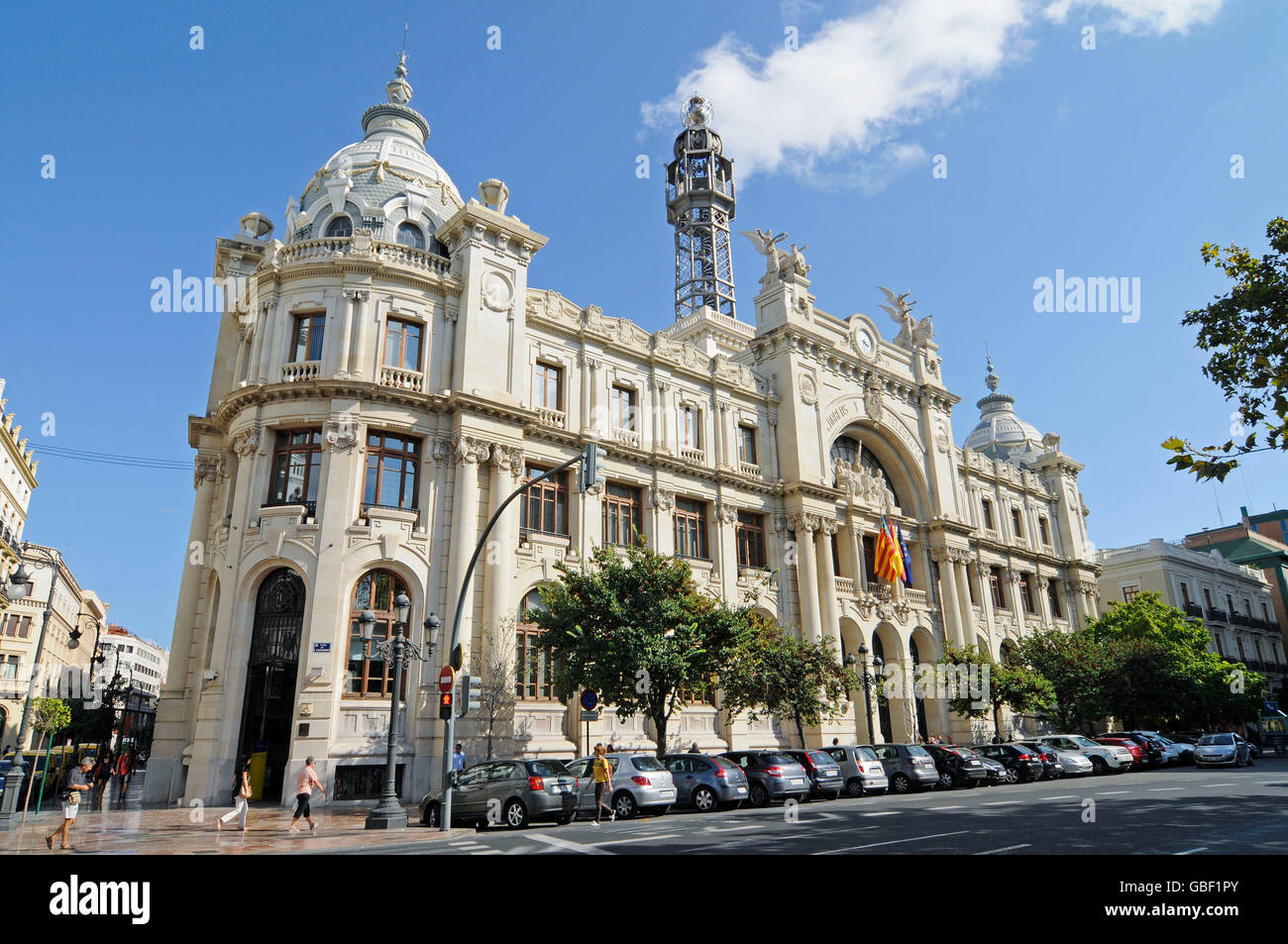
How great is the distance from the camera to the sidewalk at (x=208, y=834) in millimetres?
14758

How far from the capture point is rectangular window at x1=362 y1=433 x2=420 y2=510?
27266 mm

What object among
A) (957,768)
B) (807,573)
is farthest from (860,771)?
(807,573)

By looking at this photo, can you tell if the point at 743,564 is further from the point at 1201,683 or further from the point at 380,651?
the point at 1201,683

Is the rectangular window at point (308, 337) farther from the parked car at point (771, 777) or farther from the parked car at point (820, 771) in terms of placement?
the parked car at point (820, 771)

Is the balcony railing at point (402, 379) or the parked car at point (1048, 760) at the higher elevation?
the balcony railing at point (402, 379)

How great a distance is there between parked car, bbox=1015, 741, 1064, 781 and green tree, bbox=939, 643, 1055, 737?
8.34 m

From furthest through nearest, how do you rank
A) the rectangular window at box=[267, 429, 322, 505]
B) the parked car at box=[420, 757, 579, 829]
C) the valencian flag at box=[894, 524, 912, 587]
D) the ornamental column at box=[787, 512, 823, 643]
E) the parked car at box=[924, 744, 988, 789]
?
1. the valencian flag at box=[894, 524, 912, 587]
2. the ornamental column at box=[787, 512, 823, 643]
3. the rectangular window at box=[267, 429, 322, 505]
4. the parked car at box=[924, 744, 988, 789]
5. the parked car at box=[420, 757, 579, 829]

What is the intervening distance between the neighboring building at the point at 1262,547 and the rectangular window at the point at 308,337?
74207 mm

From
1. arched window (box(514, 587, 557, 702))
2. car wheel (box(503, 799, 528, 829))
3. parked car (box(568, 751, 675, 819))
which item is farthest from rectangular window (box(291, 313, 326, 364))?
parked car (box(568, 751, 675, 819))

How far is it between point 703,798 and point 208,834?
1113 cm

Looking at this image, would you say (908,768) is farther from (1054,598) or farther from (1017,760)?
(1054,598)

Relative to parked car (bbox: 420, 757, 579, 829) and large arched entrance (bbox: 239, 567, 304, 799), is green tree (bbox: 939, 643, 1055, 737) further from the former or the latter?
large arched entrance (bbox: 239, 567, 304, 799)

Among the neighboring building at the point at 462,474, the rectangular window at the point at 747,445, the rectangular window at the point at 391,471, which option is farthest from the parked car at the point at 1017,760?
the rectangular window at the point at 391,471

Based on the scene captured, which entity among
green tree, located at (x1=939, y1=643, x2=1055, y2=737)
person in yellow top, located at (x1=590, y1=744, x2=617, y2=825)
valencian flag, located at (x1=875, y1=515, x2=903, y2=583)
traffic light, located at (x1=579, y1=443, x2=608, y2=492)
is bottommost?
person in yellow top, located at (x1=590, y1=744, x2=617, y2=825)
